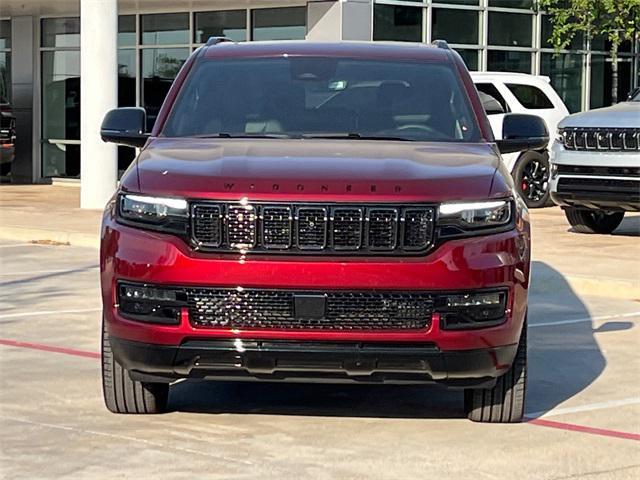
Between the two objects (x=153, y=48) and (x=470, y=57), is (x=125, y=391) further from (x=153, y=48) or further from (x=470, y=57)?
(x=153, y=48)

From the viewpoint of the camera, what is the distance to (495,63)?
2295 centimetres

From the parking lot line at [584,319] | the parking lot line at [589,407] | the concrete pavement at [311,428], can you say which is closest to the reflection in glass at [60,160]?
the parking lot line at [584,319]

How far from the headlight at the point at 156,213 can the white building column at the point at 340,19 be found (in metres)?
14.2

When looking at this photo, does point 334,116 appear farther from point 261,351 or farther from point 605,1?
point 605,1

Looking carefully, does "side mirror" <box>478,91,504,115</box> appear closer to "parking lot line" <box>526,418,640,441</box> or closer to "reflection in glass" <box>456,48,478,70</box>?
"reflection in glass" <box>456,48,478,70</box>

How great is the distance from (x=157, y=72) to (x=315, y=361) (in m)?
18.6

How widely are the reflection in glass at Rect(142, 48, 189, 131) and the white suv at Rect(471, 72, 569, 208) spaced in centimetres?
602

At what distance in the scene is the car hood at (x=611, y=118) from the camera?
15500mm

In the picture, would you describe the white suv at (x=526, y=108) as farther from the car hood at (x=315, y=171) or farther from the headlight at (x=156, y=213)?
the headlight at (x=156, y=213)

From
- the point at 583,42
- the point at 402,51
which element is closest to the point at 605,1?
the point at 583,42

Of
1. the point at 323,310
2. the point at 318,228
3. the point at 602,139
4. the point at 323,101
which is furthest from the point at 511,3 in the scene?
the point at 323,310

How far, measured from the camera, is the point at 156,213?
6.14m

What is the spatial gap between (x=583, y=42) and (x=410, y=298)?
62.1 ft

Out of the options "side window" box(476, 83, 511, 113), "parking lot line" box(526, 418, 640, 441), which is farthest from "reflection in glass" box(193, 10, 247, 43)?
"parking lot line" box(526, 418, 640, 441)
